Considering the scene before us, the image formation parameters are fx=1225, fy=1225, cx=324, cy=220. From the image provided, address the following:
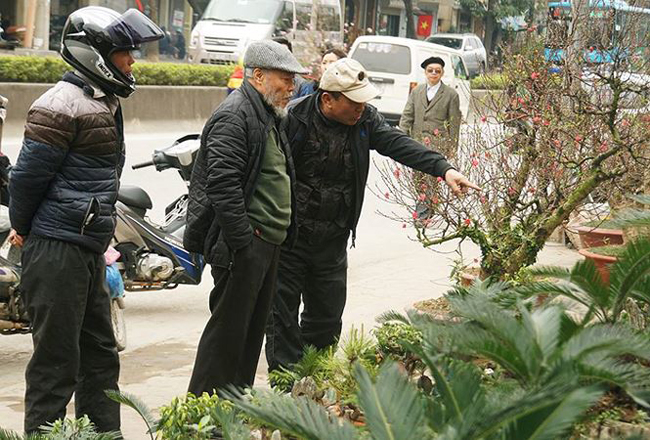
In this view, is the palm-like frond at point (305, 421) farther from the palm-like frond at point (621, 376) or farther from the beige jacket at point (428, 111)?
the beige jacket at point (428, 111)

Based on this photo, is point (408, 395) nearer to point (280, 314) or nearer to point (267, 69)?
point (267, 69)

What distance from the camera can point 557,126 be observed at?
825cm

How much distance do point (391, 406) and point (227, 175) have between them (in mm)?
2689

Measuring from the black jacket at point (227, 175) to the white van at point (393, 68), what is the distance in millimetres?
18991

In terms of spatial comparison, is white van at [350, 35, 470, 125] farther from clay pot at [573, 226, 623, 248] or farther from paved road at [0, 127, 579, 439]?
clay pot at [573, 226, 623, 248]

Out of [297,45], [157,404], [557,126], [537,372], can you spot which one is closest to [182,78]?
[297,45]

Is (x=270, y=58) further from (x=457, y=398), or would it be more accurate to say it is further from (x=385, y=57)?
(x=385, y=57)

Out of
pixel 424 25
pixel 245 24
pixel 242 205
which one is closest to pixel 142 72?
pixel 245 24

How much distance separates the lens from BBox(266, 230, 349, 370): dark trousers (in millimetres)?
6293

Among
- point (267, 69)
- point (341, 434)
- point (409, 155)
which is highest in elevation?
point (267, 69)

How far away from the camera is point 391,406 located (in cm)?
278

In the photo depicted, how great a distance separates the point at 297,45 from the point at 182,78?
8.05 ft

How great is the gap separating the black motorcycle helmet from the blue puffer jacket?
0.06m

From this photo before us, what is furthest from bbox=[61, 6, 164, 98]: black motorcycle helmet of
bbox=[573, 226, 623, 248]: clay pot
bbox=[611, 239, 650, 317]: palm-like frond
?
bbox=[573, 226, 623, 248]: clay pot
